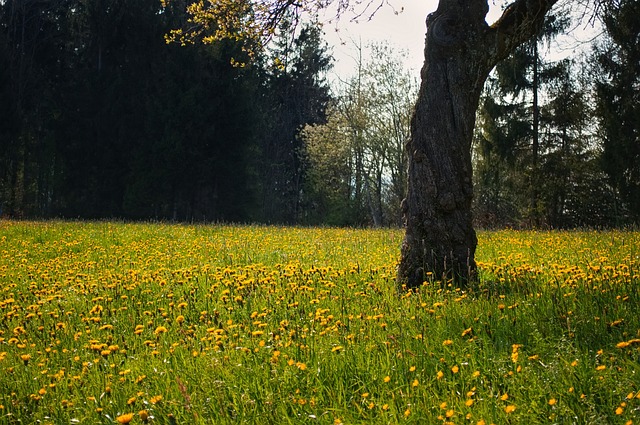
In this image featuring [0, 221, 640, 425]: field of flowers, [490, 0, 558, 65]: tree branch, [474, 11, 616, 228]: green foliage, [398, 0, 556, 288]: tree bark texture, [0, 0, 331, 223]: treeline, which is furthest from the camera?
[0, 0, 331, 223]: treeline

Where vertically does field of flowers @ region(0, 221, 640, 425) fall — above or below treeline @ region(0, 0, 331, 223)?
below

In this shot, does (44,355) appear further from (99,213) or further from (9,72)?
(9,72)

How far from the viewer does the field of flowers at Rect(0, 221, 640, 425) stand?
342 centimetres

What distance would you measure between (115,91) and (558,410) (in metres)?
29.7

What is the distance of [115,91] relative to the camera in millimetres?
29812

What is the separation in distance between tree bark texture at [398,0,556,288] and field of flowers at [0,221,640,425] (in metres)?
0.46

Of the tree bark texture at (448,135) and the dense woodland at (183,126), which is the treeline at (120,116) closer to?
the dense woodland at (183,126)

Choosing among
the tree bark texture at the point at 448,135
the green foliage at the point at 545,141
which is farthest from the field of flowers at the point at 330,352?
the green foliage at the point at 545,141

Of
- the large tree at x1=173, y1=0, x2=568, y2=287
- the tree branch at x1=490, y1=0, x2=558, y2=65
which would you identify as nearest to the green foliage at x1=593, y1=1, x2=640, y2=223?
the tree branch at x1=490, y1=0, x2=558, y2=65

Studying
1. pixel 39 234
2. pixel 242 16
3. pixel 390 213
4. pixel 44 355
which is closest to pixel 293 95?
pixel 390 213

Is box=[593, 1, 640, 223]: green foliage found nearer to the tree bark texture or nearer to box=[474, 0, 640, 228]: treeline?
box=[474, 0, 640, 228]: treeline

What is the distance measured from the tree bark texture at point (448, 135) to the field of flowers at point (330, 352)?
Result: 18.3 inches

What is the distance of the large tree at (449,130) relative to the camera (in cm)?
697

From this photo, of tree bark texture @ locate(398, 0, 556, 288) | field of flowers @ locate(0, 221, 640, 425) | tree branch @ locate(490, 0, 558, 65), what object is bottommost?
field of flowers @ locate(0, 221, 640, 425)
